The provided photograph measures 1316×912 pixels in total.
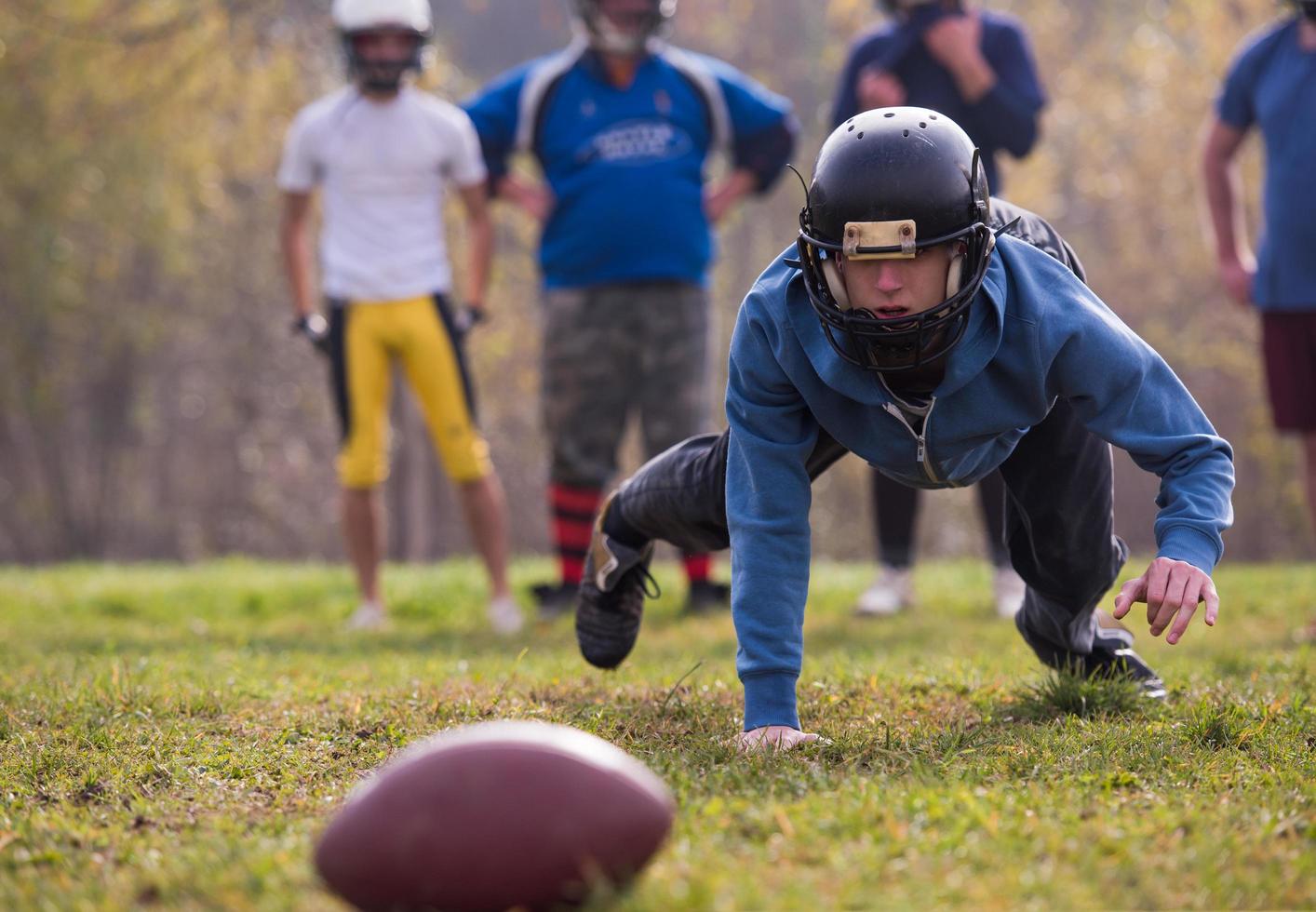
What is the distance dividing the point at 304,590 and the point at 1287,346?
17.9 feet

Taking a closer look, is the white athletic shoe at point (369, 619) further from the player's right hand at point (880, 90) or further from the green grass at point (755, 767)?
the player's right hand at point (880, 90)

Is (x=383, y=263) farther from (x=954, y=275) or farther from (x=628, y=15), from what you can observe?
(x=954, y=275)

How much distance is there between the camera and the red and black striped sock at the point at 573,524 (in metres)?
7.36

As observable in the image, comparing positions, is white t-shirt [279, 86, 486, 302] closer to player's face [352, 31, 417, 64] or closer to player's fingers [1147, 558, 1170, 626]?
player's face [352, 31, 417, 64]

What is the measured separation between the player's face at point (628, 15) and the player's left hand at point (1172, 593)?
4790 millimetres

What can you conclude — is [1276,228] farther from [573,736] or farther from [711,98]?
[573,736]

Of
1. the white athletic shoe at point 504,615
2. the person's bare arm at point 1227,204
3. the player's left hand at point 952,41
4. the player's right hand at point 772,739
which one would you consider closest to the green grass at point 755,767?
the player's right hand at point 772,739

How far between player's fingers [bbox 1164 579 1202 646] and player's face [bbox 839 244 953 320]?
818 millimetres

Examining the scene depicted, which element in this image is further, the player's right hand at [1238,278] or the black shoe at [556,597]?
the black shoe at [556,597]

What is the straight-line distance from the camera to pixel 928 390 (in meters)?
3.61

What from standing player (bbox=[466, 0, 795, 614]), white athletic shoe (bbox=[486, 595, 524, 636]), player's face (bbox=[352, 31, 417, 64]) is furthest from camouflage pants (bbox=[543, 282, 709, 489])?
player's face (bbox=[352, 31, 417, 64])

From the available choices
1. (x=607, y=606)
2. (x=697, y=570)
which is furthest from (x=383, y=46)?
(x=607, y=606)

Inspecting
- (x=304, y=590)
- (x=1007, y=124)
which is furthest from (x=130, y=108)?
(x=1007, y=124)

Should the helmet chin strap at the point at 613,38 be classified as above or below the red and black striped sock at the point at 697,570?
above
